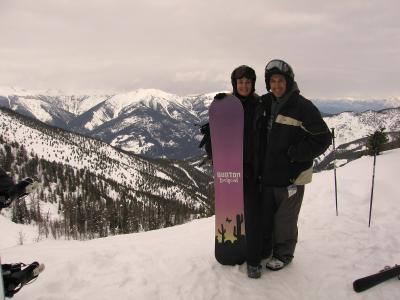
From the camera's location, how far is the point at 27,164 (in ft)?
520

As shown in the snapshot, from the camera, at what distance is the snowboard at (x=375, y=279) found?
17.3 ft

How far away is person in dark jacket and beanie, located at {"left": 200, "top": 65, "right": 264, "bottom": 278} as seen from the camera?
5539mm

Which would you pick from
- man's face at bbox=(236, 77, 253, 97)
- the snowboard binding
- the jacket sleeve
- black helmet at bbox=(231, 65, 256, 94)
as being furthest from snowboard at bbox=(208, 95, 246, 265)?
the snowboard binding

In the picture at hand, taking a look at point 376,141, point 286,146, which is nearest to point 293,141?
point 286,146

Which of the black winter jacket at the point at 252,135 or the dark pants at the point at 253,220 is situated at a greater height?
the black winter jacket at the point at 252,135

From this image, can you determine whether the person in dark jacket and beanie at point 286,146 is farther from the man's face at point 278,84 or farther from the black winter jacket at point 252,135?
the black winter jacket at point 252,135

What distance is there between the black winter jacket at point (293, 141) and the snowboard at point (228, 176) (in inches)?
17.1

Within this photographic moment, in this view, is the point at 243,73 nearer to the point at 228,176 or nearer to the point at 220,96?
the point at 220,96

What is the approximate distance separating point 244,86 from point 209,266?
299 centimetres

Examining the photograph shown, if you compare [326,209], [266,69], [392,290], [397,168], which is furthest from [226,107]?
[397,168]

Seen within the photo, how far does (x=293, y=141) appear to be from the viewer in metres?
5.40

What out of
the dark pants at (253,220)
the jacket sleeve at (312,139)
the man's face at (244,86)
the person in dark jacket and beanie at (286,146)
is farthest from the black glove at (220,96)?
the dark pants at (253,220)

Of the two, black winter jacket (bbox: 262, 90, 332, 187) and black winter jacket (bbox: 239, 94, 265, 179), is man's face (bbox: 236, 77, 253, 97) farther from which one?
black winter jacket (bbox: 262, 90, 332, 187)

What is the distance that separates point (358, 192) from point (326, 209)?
136cm
